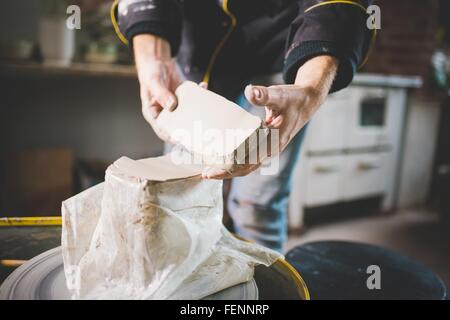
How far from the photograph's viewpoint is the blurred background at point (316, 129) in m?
1.81

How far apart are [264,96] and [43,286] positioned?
437mm

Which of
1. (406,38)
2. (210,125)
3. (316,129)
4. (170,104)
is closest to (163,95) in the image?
(170,104)

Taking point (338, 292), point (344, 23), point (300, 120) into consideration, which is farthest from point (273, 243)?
point (344, 23)

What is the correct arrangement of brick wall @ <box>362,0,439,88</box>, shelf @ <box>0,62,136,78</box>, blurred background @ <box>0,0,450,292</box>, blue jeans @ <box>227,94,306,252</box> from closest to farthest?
blue jeans @ <box>227,94,306,252</box> < shelf @ <box>0,62,136,78</box> < blurred background @ <box>0,0,450,292</box> < brick wall @ <box>362,0,439,88</box>

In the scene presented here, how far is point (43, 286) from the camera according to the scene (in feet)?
1.91

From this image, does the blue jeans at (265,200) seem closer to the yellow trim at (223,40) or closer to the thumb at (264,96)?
the yellow trim at (223,40)

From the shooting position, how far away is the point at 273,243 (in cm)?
113

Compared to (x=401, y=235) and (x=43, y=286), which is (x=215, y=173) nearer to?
(x=43, y=286)

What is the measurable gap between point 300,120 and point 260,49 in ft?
1.25

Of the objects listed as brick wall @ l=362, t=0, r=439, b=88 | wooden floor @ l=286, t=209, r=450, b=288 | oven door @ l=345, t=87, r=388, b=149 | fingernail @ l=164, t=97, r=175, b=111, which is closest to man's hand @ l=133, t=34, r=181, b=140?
fingernail @ l=164, t=97, r=175, b=111

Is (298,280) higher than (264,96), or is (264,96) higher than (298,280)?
(264,96)

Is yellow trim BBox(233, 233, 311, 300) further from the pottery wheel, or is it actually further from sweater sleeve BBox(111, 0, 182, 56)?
sweater sleeve BBox(111, 0, 182, 56)

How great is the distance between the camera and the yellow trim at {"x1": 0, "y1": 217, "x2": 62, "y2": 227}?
2.55 ft

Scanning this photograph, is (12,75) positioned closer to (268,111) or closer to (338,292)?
(268,111)
